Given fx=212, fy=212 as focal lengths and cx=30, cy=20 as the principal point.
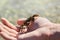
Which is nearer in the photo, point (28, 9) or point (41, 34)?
point (41, 34)

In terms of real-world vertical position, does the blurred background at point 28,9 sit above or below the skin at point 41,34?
above

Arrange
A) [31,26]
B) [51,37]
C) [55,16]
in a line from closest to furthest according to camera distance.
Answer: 1. [51,37]
2. [31,26]
3. [55,16]

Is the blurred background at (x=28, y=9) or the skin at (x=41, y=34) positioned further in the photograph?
the blurred background at (x=28, y=9)

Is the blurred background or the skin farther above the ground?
the blurred background

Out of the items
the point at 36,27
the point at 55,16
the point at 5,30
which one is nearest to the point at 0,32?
the point at 5,30

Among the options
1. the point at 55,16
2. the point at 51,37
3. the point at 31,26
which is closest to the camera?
the point at 51,37

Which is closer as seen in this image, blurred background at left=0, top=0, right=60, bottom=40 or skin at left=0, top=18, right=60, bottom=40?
skin at left=0, top=18, right=60, bottom=40

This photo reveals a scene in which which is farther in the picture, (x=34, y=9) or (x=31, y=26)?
(x=34, y=9)

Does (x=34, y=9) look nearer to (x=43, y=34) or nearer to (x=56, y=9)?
(x=56, y=9)
